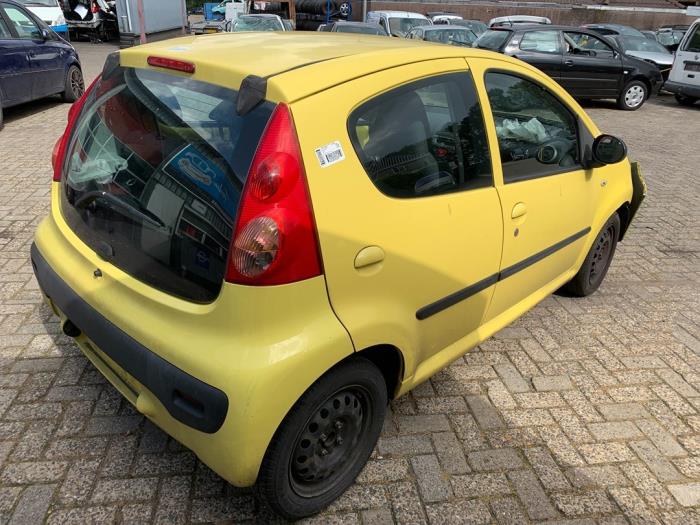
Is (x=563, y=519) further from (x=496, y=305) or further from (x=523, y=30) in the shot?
(x=523, y=30)

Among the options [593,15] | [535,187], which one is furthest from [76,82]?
[593,15]

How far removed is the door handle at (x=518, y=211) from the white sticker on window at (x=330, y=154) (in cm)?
110

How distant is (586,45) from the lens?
11.9m

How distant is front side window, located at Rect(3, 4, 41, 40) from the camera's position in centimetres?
834

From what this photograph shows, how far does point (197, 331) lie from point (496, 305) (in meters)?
1.60

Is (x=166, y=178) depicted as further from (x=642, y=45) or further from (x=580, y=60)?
(x=642, y=45)

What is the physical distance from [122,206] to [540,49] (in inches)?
458

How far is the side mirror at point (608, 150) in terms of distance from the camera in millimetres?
3080

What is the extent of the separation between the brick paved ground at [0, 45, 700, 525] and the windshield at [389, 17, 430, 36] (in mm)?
13771

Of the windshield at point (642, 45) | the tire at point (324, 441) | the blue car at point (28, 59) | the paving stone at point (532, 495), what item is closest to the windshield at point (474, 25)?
the windshield at point (642, 45)

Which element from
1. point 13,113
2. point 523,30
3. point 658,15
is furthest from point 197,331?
point 658,15

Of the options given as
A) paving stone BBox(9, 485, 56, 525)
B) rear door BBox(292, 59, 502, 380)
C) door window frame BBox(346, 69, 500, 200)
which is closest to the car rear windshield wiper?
rear door BBox(292, 59, 502, 380)

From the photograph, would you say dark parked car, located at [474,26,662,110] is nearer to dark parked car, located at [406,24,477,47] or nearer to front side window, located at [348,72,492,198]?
dark parked car, located at [406,24,477,47]

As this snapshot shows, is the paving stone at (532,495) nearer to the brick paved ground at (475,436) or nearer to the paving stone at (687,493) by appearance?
the brick paved ground at (475,436)
